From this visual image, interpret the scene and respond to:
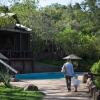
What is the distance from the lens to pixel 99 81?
17.5 meters

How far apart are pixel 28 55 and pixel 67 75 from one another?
2326 cm

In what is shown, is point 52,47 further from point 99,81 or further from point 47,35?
point 99,81

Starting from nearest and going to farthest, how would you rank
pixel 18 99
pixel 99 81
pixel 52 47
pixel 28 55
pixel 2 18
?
pixel 18 99 < pixel 99 81 < pixel 2 18 < pixel 28 55 < pixel 52 47

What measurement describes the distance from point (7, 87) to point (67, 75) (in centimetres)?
340

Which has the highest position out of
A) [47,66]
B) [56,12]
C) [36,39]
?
[56,12]

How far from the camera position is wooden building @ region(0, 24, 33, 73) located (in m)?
39.1

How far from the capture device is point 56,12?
211 ft

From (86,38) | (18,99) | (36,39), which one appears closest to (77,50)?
(86,38)

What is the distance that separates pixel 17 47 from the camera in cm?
4203

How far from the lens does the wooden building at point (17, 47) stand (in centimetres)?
3906

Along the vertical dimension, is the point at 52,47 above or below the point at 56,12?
below

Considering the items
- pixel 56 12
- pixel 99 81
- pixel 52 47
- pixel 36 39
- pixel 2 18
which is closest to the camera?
pixel 99 81

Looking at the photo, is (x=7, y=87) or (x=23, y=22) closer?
(x=7, y=87)

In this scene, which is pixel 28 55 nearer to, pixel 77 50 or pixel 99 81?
pixel 77 50
